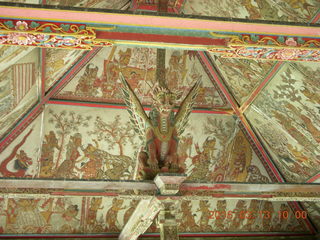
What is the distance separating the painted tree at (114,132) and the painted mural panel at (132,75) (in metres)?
0.52

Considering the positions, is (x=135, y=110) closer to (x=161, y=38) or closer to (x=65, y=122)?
(x=161, y=38)

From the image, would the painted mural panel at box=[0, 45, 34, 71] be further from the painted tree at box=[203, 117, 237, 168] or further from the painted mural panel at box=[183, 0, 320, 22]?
the painted tree at box=[203, 117, 237, 168]

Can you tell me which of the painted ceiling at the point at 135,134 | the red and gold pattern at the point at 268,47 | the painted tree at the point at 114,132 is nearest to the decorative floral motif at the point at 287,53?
the red and gold pattern at the point at 268,47

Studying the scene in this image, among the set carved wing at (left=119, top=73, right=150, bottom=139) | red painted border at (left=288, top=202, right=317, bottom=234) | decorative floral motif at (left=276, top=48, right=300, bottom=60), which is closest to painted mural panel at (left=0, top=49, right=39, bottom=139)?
carved wing at (left=119, top=73, right=150, bottom=139)

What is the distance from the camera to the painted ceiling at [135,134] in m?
9.55

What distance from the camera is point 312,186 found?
7.14m

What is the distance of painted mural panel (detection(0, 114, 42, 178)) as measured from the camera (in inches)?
399

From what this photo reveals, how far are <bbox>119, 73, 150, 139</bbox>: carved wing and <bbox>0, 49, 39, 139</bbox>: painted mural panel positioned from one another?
207 cm

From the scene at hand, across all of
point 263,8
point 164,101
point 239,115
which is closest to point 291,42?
point 164,101

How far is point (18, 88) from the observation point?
875 centimetres

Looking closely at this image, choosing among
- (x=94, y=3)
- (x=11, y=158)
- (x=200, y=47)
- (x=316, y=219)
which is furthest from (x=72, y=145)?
(x=316, y=219)

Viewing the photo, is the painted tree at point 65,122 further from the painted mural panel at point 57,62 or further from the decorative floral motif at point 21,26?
the decorative floral motif at point 21,26

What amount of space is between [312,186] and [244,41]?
8.52ft
